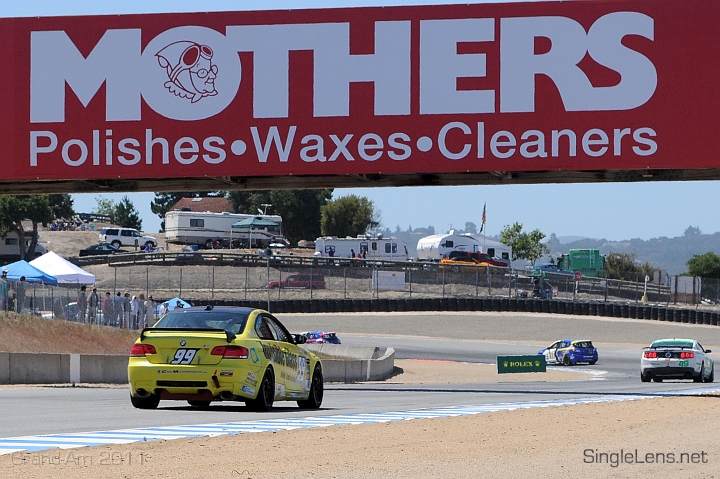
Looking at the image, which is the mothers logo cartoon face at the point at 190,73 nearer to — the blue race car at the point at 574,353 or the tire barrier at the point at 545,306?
the blue race car at the point at 574,353

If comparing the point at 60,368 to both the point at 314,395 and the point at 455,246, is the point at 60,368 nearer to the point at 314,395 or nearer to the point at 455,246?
the point at 314,395

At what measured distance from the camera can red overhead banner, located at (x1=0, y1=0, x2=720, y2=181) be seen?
22.3m

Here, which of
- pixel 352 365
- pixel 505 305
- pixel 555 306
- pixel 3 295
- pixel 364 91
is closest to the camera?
pixel 364 91

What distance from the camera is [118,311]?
3609 cm

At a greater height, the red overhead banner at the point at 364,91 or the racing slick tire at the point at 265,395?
the red overhead banner at the point at 364,91

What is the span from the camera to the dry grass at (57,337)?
30062mm

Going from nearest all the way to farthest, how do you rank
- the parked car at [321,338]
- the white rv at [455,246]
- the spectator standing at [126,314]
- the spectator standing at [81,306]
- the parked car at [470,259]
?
the spectator standing at [81,306], the spectator standing at [126,314], the parked car at [321,338], the parked car at [470,259], the white rv at [455,246]

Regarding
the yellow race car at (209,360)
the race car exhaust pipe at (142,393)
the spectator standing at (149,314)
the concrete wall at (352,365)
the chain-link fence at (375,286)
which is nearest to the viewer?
the yellow race car at (209,360)

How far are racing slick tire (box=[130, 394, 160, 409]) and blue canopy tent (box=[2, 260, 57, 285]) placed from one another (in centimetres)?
2659

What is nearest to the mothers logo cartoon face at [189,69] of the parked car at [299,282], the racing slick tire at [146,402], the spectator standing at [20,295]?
the racing slick tire at [146,402]

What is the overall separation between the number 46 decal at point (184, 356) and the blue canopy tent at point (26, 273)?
2745 centimetres

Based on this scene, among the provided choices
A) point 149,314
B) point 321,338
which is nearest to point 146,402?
point 149,314

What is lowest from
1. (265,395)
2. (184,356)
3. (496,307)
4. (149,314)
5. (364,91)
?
(496,307)

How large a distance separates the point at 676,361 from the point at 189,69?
1550 centimetres
